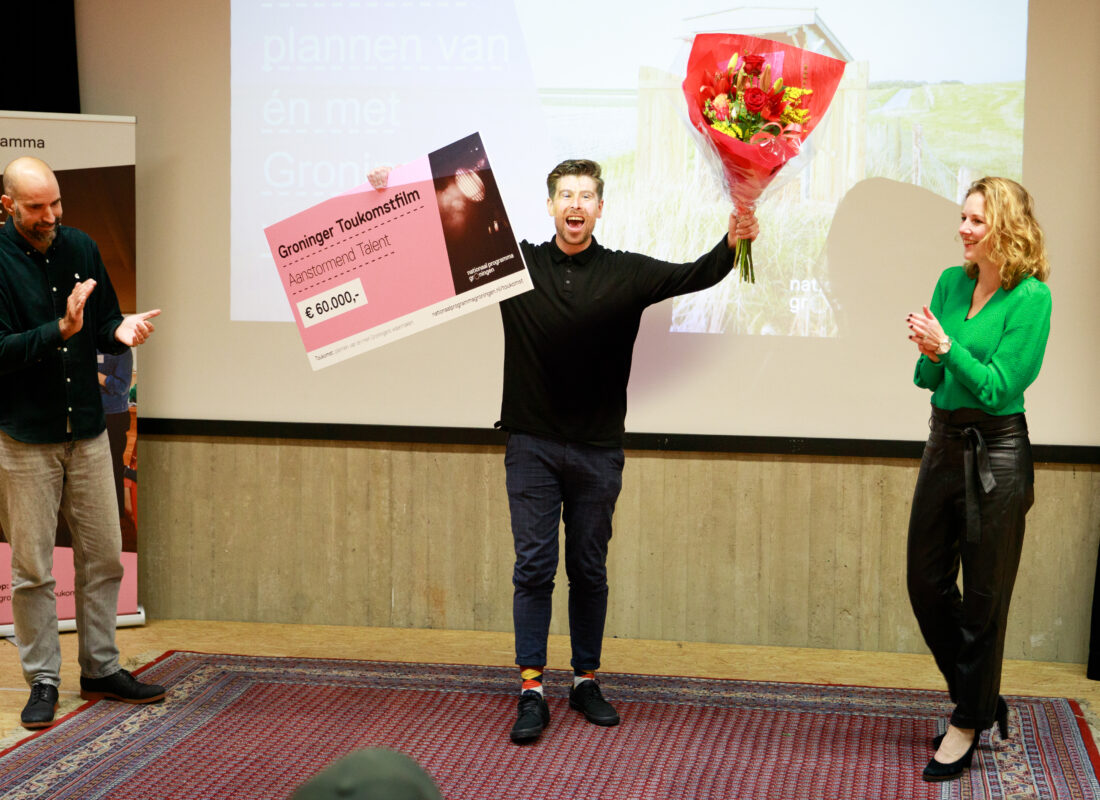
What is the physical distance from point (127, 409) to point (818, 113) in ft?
9.47

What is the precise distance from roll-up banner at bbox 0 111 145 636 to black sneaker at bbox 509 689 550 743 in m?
1.94

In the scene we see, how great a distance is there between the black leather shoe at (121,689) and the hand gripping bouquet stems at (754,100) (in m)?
2.32

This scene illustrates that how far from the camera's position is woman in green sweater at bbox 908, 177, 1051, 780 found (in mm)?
2662

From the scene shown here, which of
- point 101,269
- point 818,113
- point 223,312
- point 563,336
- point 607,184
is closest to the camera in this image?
point 818,113

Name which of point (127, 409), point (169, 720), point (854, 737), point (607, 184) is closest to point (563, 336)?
point (607, 184)

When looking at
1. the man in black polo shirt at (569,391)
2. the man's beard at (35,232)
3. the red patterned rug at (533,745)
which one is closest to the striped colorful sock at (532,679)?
the man in black polo shirt at (569,391)

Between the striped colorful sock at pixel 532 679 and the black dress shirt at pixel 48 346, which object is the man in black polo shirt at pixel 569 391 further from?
the black dress shirt at pixel 48 346

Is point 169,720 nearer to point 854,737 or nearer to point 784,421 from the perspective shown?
point 854,737

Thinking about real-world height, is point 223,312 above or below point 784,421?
above

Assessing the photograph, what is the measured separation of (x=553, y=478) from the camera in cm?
316

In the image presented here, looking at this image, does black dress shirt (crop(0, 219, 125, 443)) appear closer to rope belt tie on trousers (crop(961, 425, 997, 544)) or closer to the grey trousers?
the grey trousers

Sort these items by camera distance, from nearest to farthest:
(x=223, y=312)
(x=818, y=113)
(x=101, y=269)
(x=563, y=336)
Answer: (x=818, y=113), (x=563, y=336), (x=101, y=269), (x=223, y=312)

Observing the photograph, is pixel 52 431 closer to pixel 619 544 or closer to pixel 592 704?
pixel 592 704

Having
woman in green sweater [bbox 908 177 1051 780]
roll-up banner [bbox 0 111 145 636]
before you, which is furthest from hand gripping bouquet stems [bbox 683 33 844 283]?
roll-up banner [bbox 0 111 145 636]
